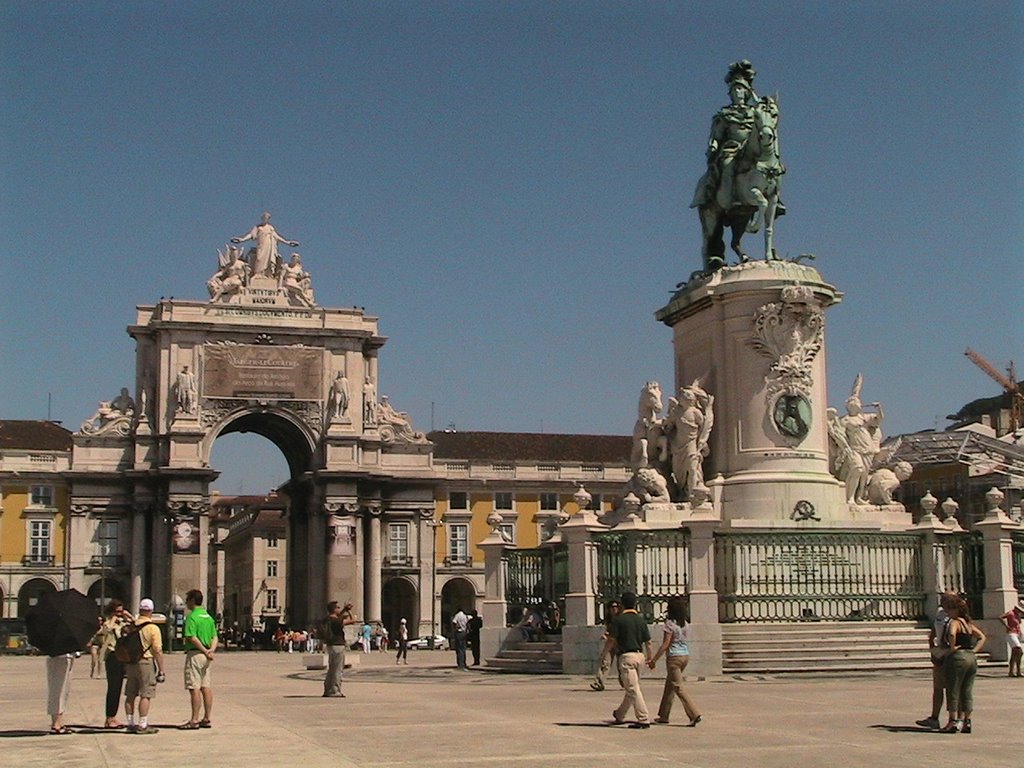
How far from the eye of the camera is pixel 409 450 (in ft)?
289

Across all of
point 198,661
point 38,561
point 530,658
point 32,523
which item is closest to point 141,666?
point 198,661

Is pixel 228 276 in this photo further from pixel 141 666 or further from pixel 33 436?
pixel 141 666

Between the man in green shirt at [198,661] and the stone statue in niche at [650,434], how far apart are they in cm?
1179

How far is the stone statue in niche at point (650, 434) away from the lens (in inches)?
1100

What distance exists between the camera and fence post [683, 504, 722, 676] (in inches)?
968

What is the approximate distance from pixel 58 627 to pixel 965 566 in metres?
16.7

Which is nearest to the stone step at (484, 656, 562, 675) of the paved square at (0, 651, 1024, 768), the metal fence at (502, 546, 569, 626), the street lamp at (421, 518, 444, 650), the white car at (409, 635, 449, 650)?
the metal fence at (502, 546, 569, 626)

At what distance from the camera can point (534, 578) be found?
29938mm

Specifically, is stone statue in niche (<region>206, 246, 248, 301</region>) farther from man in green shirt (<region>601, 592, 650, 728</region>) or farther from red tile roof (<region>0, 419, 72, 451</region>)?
man in green shirt (<region>601, 592, 650, 728</region>)

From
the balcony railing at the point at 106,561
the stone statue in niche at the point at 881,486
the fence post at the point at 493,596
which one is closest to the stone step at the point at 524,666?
the fence post at the point at 493,596

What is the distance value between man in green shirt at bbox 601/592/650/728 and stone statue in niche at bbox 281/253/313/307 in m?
69.3

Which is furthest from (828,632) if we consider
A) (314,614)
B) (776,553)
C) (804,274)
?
(314,614)

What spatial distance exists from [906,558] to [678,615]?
10.5 m

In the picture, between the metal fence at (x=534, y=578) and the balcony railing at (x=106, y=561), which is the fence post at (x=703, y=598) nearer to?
the metal fence at (x=534, y=578)
